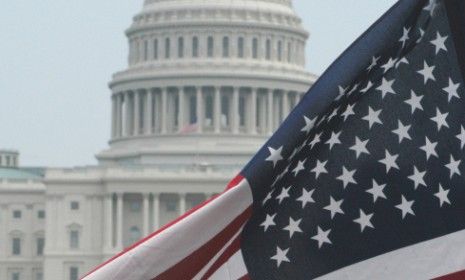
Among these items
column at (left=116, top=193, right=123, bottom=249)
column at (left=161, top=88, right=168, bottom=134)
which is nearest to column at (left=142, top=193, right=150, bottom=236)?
column at (left=116, top=193, right=123, bottom=249)

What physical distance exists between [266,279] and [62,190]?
461 ft

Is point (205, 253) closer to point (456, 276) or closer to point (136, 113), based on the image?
point (456, 276)

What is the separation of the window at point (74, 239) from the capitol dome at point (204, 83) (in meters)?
10.1

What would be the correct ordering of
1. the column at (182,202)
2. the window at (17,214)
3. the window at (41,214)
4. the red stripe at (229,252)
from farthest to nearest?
1. the window at (17,214)
2. the window at (41,214)
3. the column at (182,202)
4. the red stripe at (229,252)

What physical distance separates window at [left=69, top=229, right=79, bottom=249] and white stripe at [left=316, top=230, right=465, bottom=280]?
467 ft

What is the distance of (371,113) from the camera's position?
1039 cm

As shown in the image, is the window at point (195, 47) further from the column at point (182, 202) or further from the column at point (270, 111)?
the column at point (182, 202)

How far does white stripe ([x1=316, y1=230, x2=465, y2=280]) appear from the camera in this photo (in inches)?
396

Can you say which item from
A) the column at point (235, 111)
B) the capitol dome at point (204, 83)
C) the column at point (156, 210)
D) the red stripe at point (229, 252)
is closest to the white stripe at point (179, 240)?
the red stripe at point (229, 252)

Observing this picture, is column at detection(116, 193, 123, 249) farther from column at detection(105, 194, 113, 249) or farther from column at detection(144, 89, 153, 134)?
column at detection(144, 89, 153, 134)

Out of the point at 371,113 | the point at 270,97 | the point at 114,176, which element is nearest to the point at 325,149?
the point at 371,113

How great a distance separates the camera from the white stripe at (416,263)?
10.0 metres

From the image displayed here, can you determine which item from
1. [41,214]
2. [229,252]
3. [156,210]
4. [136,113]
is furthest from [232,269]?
[136,113]

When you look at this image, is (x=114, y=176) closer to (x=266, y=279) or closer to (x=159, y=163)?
(x=159, y=163)
